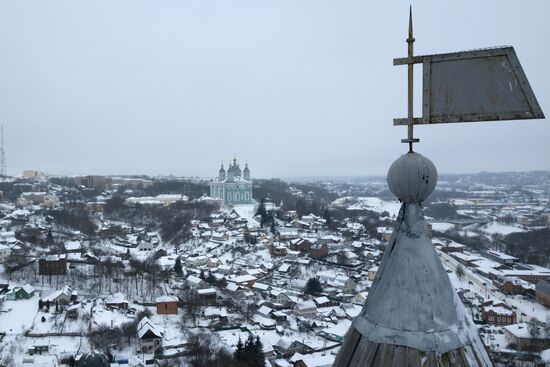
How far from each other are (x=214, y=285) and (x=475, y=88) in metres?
19.9

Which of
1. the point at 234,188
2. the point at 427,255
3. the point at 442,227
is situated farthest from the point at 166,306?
the point at 442,227

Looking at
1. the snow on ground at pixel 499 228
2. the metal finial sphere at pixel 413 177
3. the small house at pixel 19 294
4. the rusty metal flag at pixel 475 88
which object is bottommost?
the snow on ground at pixel 499 228

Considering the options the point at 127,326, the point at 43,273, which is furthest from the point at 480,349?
the point at 43,273

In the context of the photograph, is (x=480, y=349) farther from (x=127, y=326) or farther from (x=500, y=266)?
(x=500, y=266)

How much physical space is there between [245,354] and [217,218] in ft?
90.5

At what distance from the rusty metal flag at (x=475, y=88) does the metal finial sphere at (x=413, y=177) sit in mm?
150

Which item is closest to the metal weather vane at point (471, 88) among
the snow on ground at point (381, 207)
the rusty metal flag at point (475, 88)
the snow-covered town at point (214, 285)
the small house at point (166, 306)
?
the rusty metal flag at point (475, 88)

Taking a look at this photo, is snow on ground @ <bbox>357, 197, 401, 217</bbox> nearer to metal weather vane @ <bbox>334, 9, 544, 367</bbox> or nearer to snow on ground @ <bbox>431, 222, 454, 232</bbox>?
snow on ground @ <bbox>431, 222, 454, 232</bbox>

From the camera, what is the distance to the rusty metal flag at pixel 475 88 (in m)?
1.38

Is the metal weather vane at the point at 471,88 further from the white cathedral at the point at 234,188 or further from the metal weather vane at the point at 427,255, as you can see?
the white cathedral at the point at 234,188

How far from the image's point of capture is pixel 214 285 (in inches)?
797

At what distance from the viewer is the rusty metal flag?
54.4 inches

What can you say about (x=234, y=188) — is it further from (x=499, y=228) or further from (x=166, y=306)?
(x=166, y=306)

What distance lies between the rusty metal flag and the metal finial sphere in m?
0.15
